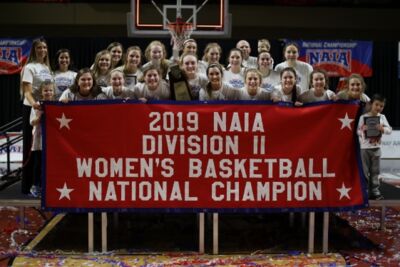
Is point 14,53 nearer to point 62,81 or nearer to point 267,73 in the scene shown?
point 62,81

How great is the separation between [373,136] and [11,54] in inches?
404

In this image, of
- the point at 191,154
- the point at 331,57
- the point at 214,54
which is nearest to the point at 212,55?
the point at 214,54

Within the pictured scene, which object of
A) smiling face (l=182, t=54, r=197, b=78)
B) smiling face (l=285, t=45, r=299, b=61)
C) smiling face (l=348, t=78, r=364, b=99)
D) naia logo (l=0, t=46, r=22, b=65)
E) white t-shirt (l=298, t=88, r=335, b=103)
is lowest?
white t-shirt (l=298, t=88, r=335, b=103)

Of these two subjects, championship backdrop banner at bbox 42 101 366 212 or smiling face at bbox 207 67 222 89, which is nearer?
championship backdrop banner at bbox 42 101 366 212

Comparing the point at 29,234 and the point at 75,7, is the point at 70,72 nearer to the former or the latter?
the point at 29,234

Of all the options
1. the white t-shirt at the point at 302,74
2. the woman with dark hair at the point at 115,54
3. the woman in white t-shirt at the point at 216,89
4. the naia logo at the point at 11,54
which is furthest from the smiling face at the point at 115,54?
the naia logo at the point at 11,54

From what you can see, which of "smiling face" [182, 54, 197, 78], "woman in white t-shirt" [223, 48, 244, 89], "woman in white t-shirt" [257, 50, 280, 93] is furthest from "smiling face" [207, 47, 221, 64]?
"smiling face" [182, 54, 197, 78]

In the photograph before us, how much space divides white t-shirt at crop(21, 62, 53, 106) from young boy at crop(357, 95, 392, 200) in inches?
125

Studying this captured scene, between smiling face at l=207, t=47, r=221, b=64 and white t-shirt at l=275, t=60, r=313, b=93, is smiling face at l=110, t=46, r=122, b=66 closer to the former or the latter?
smiling face at l=207, t=47, r=221, b=64

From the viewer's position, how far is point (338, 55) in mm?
13586

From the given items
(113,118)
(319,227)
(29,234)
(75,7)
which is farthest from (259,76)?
(75,7)

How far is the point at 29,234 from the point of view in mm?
5406

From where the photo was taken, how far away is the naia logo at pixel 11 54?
13.4 m

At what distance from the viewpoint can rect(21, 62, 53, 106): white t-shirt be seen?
5609mm
